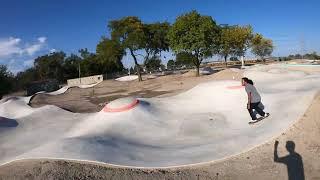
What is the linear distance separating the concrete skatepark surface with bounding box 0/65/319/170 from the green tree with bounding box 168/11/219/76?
3152 cm

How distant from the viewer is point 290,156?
10.0 metres

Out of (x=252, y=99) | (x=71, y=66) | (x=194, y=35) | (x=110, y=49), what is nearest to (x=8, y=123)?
(x=252, y=99)

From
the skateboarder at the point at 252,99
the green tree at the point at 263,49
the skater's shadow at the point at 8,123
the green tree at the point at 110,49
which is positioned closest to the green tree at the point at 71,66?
the green tree at the point at 110,49

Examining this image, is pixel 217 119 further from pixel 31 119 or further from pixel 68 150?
pixel 31 119

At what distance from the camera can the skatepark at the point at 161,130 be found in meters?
10.7

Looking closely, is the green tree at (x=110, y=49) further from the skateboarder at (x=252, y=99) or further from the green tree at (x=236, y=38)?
the skateboarder at (x=252, y=99)

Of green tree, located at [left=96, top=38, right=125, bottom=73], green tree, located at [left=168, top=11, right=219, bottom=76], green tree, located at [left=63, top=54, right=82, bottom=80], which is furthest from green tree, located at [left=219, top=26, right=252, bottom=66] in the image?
green tree, located at [left=63, top=54, right=82, bottom=80]

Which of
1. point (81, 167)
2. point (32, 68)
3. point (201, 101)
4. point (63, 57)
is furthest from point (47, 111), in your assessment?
point (32, 68)

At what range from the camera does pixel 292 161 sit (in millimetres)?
9672

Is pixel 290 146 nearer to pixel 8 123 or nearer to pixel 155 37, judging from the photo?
pixel 8 123

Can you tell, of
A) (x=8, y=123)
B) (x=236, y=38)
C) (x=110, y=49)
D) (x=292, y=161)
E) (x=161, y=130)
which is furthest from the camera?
(x=236, y=38)

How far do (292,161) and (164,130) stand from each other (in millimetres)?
5607

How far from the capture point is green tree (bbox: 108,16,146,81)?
183 feet

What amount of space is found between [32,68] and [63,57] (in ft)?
43.2
